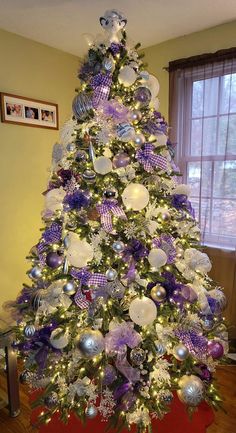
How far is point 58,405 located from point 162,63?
244 centimetres

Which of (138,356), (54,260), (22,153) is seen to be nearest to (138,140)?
(54,260)

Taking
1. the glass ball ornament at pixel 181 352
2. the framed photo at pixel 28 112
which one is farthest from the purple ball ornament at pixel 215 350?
the framed photo at pixel 28 112

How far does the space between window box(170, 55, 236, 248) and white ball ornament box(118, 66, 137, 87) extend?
1152 millimetres

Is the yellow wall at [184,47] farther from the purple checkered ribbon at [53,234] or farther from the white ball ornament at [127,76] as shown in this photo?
the purple checkered ribbon at [53,234]

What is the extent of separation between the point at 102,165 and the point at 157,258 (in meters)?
0.41

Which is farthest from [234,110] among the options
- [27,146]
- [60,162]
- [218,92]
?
[27,146]

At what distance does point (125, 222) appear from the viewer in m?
1.11

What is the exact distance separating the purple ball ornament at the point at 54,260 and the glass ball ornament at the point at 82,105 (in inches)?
22.8

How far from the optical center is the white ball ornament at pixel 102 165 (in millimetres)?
1073

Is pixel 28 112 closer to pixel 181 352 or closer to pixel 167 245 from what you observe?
pixel 167 245

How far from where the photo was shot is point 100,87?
1123mm

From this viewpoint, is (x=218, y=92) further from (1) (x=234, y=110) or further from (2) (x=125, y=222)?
(2) (x=125, y=222)

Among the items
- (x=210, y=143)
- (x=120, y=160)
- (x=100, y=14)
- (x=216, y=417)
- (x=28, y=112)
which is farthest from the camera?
(x=28, y=112)

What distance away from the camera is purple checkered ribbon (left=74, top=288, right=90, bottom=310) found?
1087 millimetres
